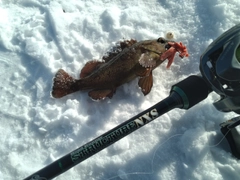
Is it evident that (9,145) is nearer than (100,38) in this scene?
Yes

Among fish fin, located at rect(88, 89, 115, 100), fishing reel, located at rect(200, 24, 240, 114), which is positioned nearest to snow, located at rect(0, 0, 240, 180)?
fish fin, located at rect(88, 89, 115, 100)

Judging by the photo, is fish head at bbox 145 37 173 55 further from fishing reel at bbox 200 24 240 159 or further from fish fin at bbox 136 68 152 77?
fishing reel at bbox 200 24 240 159

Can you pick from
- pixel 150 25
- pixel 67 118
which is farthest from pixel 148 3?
pixel 67 118

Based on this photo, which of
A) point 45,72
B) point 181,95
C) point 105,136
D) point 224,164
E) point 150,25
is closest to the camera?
point 105,136

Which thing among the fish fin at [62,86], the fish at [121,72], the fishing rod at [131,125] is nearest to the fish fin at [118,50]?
the fish at [121,72]

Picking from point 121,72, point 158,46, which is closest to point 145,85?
point 121,72

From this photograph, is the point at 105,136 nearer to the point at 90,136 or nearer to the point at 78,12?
the point at 90,136
